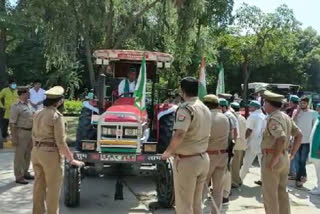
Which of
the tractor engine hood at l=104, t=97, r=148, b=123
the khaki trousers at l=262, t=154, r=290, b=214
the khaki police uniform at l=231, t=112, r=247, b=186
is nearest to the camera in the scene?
the khaki trousers at l=262, t=154, r=290, b=214

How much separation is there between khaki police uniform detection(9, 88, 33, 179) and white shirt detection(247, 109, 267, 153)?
4.32 m

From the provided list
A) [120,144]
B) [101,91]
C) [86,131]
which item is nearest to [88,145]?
[120,144]

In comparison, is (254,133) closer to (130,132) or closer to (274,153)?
(130,132)

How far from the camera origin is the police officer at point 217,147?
728cm

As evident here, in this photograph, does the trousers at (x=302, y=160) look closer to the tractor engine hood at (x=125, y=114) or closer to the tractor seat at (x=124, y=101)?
the tractor engine hood at (x=125, y=114)

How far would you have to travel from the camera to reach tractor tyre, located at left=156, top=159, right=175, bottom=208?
322 inches

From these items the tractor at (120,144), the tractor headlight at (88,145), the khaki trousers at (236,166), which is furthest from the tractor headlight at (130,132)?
the khaki trousers at (236,166)

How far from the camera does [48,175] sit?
6.59 m

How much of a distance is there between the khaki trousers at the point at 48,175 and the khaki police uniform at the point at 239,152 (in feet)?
14.3

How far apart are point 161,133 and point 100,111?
48.2 inches

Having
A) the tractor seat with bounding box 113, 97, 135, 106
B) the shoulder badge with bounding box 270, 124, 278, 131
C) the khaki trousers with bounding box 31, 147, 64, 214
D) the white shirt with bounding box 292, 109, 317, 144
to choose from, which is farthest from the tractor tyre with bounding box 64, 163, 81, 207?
the white shirt with bounding box 292, 109, 317, 144

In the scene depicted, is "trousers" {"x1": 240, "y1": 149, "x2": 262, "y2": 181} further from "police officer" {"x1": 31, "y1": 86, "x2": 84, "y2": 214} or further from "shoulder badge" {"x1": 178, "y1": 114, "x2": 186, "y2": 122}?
"shoulder badge" {"x1": 178, "y1": 114, "x2": 186, "y2": 122}

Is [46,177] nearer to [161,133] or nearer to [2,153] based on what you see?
[161,133]

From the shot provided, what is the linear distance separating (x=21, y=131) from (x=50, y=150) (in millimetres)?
3680
